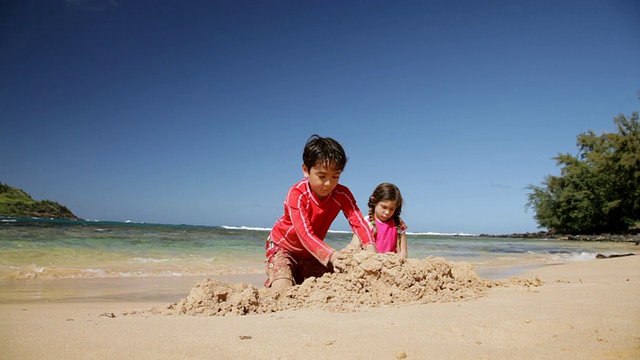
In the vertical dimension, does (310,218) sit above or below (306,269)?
above

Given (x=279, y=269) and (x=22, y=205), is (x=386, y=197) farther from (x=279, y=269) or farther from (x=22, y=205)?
(x=22, y=205)

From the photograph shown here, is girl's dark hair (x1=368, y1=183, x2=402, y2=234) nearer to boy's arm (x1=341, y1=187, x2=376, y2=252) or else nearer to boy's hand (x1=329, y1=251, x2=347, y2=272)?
boy's arm (x1=341, y1=187, x2=376, y2=252)

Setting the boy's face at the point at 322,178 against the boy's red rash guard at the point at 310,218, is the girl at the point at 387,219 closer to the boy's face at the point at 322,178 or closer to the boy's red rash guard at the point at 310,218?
the boy's red rash guard at the point at 310,218

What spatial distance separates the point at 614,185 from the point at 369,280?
3262cm

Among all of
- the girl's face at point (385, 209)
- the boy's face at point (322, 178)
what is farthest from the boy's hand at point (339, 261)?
the girl's face at point (385, 209)

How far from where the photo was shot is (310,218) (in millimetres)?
3330

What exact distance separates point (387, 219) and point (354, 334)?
2.61 m

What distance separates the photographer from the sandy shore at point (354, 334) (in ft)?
4.87

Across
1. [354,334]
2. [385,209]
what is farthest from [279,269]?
[354,334]

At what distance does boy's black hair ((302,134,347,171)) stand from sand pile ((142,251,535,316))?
2.39 ft

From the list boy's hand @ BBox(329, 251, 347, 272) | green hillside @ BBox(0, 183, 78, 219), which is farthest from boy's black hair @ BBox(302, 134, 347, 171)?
green hillside @ BBox(0, 183, 78, 219)

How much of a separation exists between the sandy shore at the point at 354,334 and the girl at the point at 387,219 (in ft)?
5.88

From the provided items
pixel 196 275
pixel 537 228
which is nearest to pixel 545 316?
pixel 196 275

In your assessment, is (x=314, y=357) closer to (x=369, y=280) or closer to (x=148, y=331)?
(x=148, y=331)
